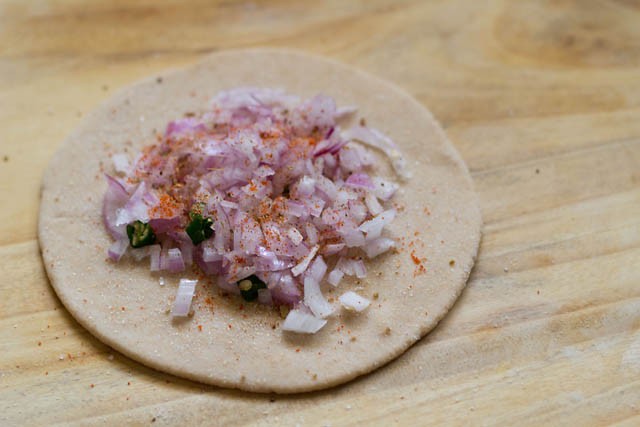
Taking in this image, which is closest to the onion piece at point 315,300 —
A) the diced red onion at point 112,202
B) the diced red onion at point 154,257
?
the diced red onion at point 154,257

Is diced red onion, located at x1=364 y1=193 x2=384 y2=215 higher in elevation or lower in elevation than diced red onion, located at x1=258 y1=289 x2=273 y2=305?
higher

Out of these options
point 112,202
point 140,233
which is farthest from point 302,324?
point 112,202

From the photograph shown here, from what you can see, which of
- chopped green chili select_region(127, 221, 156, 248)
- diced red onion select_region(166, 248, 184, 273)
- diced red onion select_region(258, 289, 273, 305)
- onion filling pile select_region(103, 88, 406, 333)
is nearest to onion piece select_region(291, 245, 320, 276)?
onion filling pile select_region(103, 88, 406, 333)

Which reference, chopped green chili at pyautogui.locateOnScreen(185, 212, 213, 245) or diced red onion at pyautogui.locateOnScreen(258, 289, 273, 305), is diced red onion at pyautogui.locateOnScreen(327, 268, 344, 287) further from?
chopped green chili at pyautogui.locateOnScreen(185, 212, 213, 245)

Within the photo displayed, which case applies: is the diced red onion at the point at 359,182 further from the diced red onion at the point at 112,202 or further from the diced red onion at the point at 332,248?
the diced red onion at the point at 112,202

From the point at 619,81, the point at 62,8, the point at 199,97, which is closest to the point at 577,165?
the point at 619,81

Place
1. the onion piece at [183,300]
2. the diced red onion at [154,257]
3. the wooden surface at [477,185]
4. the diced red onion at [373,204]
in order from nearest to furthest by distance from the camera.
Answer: the wooden surface at [477,185], the onion piece at [183,300], the diced red onion at [154,257], the diced red onion at [373,204]

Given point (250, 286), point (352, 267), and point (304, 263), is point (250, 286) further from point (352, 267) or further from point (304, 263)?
point (352, 267)
